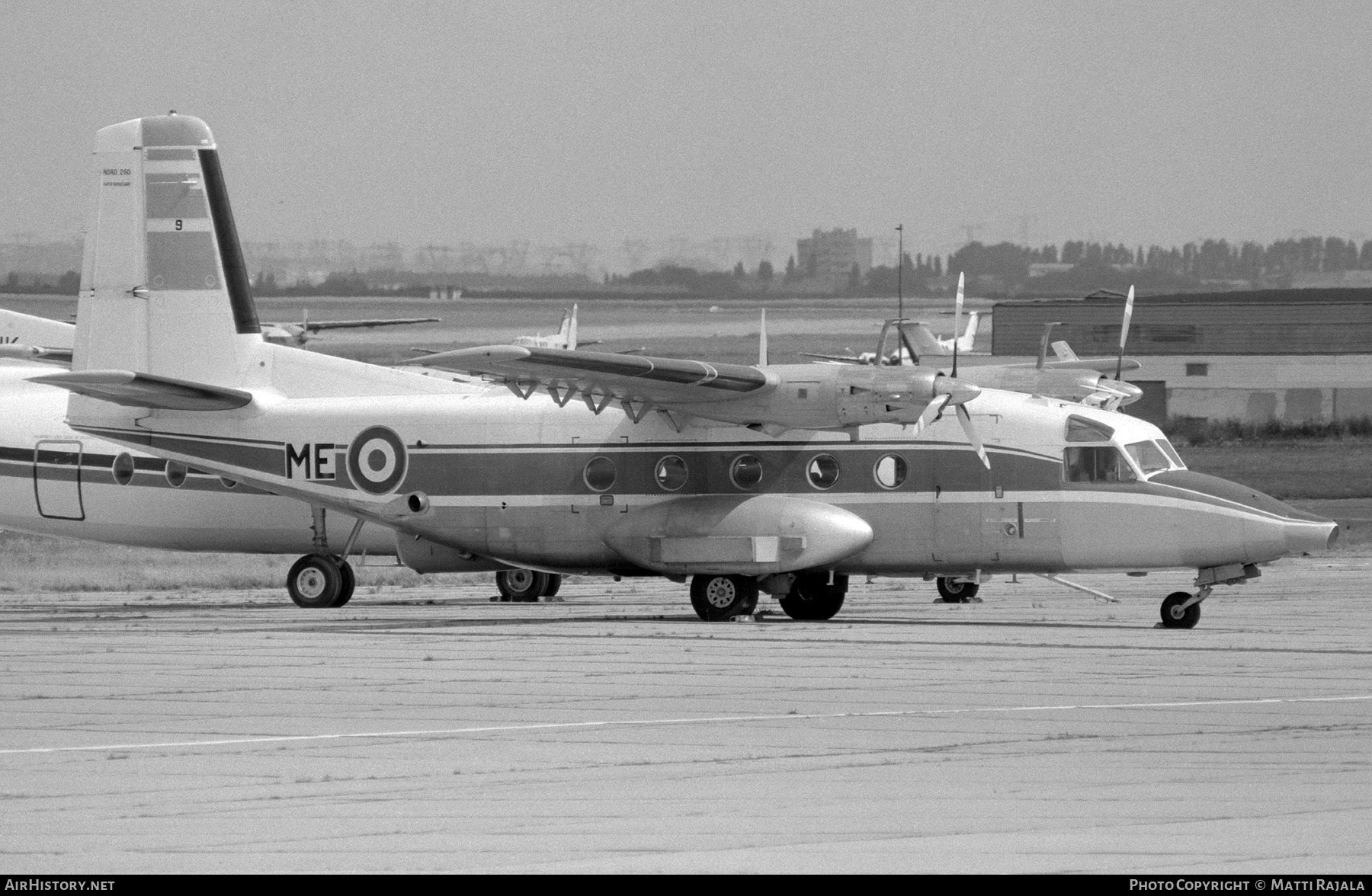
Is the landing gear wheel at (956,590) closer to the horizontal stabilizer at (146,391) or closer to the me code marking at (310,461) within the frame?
the me code marking at (310,461)

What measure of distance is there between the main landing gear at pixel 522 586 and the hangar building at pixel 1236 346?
51659 millimetres

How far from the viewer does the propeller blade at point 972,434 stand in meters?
20.2

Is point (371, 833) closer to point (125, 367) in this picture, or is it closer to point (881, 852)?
point (881, 852)

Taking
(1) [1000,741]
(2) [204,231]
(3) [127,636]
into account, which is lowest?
(3) [127,636]

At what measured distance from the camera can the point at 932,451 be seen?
2072 cm

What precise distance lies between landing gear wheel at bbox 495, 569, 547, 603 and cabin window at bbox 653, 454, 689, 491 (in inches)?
204

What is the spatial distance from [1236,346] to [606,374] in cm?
6172

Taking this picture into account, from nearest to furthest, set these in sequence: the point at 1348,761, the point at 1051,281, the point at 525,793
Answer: the point at 525,793
the point at 1348,761
the point at 1051,281

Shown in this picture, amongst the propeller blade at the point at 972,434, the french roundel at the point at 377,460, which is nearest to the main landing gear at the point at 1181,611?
the propeller blade at the point at 972,434

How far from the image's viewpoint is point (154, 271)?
945 inches

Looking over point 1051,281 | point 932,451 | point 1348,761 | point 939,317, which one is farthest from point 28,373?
point 1051,281

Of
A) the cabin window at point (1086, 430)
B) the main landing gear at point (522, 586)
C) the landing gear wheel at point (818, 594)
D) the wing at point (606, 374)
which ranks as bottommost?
the main landing gear at point (522, 586)

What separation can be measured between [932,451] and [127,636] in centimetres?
895
